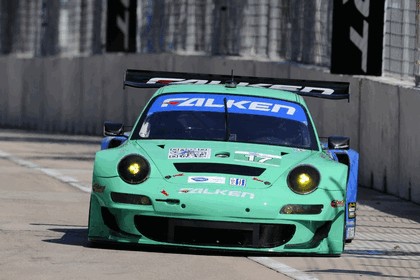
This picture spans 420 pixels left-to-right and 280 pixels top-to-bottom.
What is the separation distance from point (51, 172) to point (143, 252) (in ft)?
27.8

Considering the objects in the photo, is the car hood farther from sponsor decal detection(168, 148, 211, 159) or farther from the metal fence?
the metal fence

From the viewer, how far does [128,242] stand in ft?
34.6

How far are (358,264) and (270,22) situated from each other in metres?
14.4

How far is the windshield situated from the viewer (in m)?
11.6

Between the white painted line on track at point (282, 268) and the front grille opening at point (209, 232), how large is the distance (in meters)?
0.11

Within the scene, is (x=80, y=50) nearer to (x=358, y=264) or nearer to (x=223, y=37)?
(x=223, y=37)

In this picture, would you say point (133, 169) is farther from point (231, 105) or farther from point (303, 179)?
point (231, 105)

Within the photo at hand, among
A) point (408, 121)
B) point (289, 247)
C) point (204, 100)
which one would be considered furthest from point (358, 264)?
point (408, 121)

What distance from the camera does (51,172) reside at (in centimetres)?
1889

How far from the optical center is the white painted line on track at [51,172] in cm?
1688

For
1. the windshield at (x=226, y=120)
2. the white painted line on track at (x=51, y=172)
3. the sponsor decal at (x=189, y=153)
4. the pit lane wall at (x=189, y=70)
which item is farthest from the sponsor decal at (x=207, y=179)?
the pit lane wall at (x=189, y=70)

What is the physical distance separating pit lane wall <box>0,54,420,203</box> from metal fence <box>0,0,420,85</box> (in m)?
0.35

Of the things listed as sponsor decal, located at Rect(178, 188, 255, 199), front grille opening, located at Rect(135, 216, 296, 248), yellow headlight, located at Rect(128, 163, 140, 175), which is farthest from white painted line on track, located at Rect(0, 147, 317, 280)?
yellow headlight, located at Rect(128, 163, 140, 175)

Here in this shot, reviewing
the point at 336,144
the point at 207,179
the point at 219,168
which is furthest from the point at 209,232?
the point at 336,144
